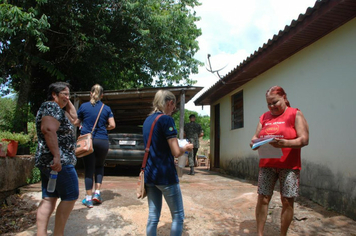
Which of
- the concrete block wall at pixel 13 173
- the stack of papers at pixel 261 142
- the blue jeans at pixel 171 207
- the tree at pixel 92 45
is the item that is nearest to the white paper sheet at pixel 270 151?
the stack of papers at pixel 261 142

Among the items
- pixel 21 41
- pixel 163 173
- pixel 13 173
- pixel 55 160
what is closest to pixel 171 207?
pixel 163 173

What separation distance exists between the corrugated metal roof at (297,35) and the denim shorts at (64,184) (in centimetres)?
390

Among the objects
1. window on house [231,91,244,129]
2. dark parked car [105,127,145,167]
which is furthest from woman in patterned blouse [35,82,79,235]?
window on house [231,91,244,129]

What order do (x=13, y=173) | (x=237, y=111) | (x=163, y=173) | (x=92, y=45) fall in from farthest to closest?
(x=237, y=111)
(x=92, y=45)
(x=13, y=173)
(x=163, y=173)

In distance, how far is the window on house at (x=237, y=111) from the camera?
8.65 m

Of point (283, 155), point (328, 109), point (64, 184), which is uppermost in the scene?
point (328, 109)

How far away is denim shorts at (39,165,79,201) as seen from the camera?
2521 millimetres

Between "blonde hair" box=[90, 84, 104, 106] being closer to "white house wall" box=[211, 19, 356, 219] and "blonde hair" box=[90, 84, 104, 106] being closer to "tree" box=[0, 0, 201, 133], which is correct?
"tree" box=[0, 0, 201, 133]

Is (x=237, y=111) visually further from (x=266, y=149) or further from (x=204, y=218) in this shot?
(x=266, y=149)

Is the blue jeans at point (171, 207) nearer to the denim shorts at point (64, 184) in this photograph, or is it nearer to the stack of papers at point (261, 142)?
the denim shorts at point (64, 184)

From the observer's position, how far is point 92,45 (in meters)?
8.05

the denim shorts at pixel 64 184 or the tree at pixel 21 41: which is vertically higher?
the tree at pixel 21 41

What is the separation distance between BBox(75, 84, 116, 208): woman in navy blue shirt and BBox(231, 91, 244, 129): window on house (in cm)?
530

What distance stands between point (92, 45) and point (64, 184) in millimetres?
6292
